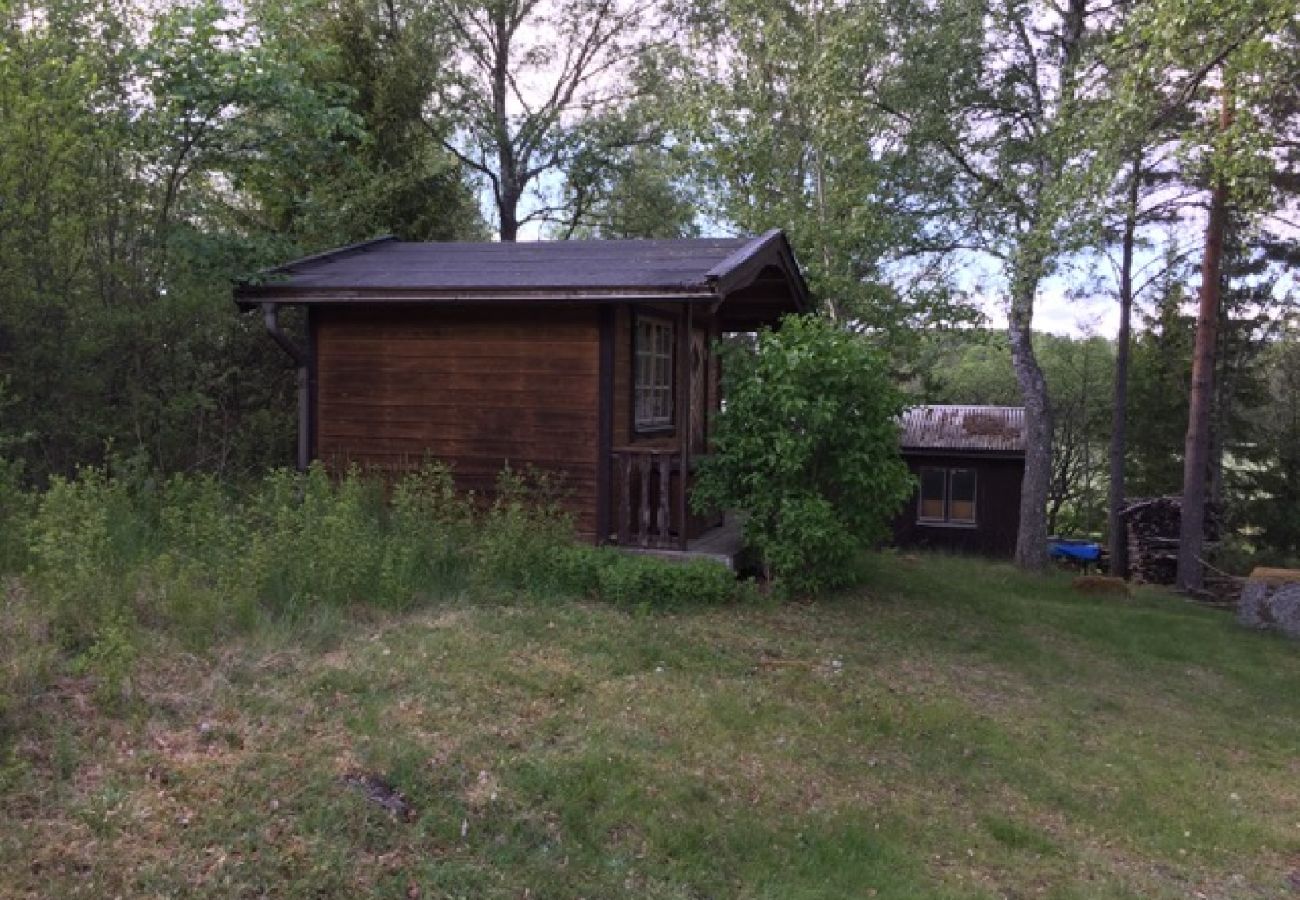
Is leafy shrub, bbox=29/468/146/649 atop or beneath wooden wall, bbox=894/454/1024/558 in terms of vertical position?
atop

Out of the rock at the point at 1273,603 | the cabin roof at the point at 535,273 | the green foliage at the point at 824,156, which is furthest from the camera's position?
the green foliage at the point at 824,156

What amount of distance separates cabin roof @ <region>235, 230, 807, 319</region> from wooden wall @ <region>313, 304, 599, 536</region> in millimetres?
393

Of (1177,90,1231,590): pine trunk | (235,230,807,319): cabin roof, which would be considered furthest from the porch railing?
(1177,90,1231,590): pine trunk

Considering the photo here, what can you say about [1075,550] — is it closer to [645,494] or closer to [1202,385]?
[1202,385]

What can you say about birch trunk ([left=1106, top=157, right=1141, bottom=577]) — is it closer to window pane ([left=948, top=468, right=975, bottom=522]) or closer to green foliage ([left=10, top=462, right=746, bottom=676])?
window pane ([left=948, top=468, right=975, bottom=522])

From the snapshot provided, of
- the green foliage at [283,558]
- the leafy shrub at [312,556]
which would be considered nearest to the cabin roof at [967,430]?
the green foliage at [283,558]

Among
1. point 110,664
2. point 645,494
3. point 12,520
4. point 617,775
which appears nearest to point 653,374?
point 645,494

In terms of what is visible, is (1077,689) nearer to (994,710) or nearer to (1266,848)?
(994,710)

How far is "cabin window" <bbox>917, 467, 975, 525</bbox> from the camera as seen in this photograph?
23125mm

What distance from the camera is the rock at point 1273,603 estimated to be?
1130 centimetres

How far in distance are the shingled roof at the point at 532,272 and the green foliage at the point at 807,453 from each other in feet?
2.96

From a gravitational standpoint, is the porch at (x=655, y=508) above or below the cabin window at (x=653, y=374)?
below

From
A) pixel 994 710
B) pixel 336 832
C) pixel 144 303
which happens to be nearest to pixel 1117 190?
pixel 994 710

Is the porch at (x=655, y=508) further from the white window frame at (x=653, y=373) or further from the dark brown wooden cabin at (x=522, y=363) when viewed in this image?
the white window frame at (x=653, y=373)
